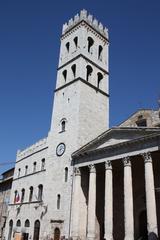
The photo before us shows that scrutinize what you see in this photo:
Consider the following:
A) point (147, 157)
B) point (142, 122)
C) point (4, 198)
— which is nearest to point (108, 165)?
point (147, 157)

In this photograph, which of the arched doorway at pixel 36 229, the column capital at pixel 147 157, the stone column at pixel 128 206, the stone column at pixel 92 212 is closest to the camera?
the stone column at pixel 128 206

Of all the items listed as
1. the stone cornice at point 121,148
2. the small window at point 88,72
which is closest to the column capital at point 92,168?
the stone cornice at point 121,148

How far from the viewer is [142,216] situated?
23.5m

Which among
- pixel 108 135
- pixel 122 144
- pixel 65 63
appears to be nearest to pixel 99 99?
pixel 65 63

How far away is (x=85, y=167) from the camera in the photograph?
82.0 ft

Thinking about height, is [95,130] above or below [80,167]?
above

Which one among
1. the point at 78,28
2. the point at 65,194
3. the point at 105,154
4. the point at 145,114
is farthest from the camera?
the point at 78,28

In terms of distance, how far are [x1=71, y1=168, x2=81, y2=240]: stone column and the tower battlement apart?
62.4 ft

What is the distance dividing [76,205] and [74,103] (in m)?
10.6

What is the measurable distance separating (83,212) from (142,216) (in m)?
5.08

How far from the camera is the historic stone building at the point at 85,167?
68.8 feet

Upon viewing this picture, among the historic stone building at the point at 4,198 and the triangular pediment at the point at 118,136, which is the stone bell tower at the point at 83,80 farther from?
the historic stone building at the point at 4,198

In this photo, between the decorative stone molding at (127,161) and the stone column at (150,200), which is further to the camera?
the decorative stone molding at (127,161)

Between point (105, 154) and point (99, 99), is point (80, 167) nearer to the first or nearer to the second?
point (105, 154)
